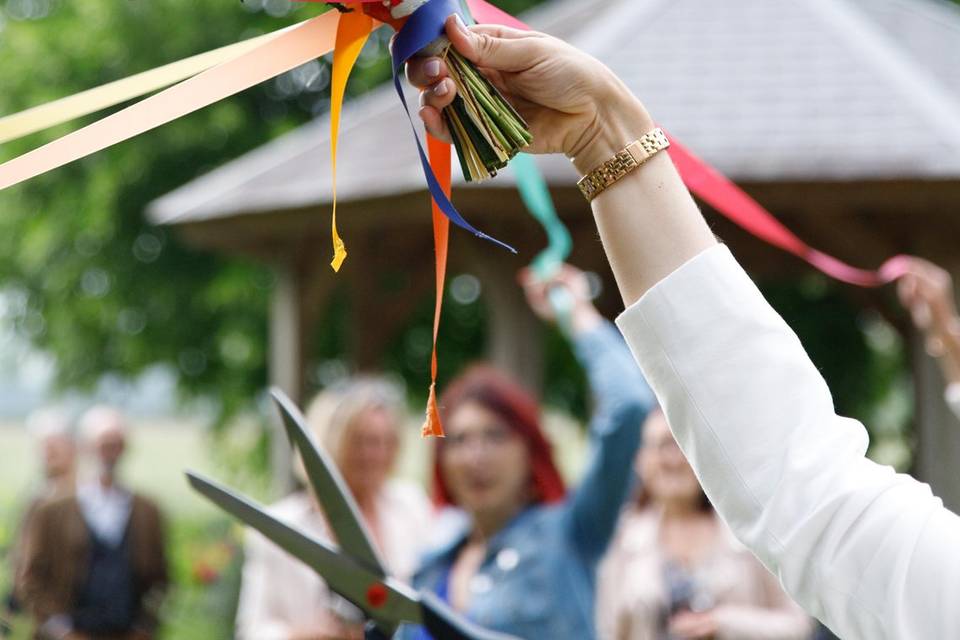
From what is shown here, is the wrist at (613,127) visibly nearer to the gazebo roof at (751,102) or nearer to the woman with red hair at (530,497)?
the woman with red hair at (530,497)

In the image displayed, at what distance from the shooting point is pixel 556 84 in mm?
1274

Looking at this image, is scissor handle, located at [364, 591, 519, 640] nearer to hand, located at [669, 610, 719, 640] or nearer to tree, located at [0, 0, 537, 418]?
hand, located at [669, 610, 719, 640]

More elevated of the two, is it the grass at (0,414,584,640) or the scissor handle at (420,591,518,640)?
the scissor handle at (420,591,518,640)

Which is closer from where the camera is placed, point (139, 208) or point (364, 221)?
point (364, 221)

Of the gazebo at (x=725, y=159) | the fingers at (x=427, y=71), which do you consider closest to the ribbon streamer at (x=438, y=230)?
the fingers at (x=427, y=71)

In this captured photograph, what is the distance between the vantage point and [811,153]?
621cm

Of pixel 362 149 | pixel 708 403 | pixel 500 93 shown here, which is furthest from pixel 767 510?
pixel 362 149

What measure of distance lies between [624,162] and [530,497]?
220 cm

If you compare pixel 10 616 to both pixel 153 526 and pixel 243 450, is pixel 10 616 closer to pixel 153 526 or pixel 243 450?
pixel 153 526

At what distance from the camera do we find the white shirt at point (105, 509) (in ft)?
21.5

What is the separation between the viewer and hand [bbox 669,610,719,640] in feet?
11.3

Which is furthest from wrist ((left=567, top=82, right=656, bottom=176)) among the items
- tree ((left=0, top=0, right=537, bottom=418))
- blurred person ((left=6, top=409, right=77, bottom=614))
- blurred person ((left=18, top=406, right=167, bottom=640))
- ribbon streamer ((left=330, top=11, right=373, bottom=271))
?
tree ((left=0, top=0, right=537, bottom=418))

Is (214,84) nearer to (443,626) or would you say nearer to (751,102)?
(443,626)

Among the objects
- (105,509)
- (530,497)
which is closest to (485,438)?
(530,497)
